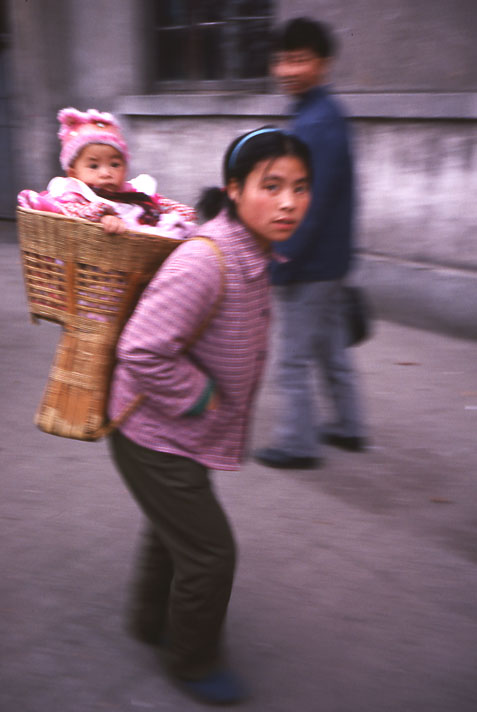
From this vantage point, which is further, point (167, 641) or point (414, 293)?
point (414, 293)

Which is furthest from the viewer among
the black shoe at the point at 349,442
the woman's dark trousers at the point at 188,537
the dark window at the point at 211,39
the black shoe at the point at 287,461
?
the dark window at the point at 211,39

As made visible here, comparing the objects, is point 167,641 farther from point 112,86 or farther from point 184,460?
point 112,86

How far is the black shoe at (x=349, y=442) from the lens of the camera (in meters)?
3.93

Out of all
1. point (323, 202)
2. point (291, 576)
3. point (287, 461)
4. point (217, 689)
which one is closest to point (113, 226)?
point (217, 689)

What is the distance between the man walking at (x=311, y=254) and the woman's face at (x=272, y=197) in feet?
4.72

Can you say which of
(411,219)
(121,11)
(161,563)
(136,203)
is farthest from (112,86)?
(161,563)

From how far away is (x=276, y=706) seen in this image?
2211 mm

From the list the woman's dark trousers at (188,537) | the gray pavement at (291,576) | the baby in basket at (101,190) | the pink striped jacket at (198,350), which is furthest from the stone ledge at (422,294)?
the woman's dark trousers at (188,537)

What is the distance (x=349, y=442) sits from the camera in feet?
12.9

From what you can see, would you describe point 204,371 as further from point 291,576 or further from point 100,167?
point 291,576

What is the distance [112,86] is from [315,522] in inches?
274

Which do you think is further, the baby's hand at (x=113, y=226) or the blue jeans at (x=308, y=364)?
the blue jeans at (x=308, y=364)

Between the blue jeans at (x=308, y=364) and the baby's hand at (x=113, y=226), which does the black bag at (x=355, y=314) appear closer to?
the blue jeans at (x=308, y=364)

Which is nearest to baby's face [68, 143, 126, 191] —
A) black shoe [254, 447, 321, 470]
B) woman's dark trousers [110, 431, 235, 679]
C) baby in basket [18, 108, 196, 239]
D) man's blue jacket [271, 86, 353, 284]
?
baby in basket [18, 108, 196, 239]
